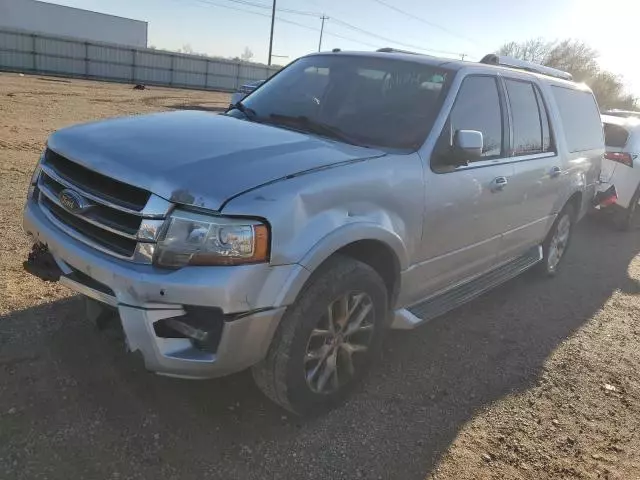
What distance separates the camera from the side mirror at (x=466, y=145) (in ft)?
10.7

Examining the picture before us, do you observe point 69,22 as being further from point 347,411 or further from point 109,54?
point 347,411

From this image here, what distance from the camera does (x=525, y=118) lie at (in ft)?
14.8

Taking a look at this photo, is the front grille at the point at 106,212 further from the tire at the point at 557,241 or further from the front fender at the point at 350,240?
the tire at the point at 557,241

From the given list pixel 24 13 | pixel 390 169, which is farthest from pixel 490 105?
pixel 24 13

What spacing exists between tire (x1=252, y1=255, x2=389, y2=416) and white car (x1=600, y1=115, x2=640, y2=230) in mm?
6337

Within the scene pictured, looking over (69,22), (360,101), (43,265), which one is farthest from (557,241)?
(69,22)

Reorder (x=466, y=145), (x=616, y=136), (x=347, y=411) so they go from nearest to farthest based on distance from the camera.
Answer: (x=347, y=411) < (x=466, y=145) < (x=616, y=136)

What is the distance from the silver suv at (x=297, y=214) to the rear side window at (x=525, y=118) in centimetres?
2

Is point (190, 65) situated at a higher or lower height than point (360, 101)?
lower

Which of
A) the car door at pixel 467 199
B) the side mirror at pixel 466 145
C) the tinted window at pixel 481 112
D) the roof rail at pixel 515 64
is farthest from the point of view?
the roof rail at pixel 515 64

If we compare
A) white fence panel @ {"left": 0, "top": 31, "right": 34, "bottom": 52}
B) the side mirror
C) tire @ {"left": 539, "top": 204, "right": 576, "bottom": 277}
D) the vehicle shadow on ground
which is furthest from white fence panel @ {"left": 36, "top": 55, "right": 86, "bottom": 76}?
the side mirror

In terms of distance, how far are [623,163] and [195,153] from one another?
7.36 meters

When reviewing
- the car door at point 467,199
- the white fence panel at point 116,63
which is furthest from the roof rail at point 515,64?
the white fence panel at point 116,63

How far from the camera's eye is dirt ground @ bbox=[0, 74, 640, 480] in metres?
2.60
